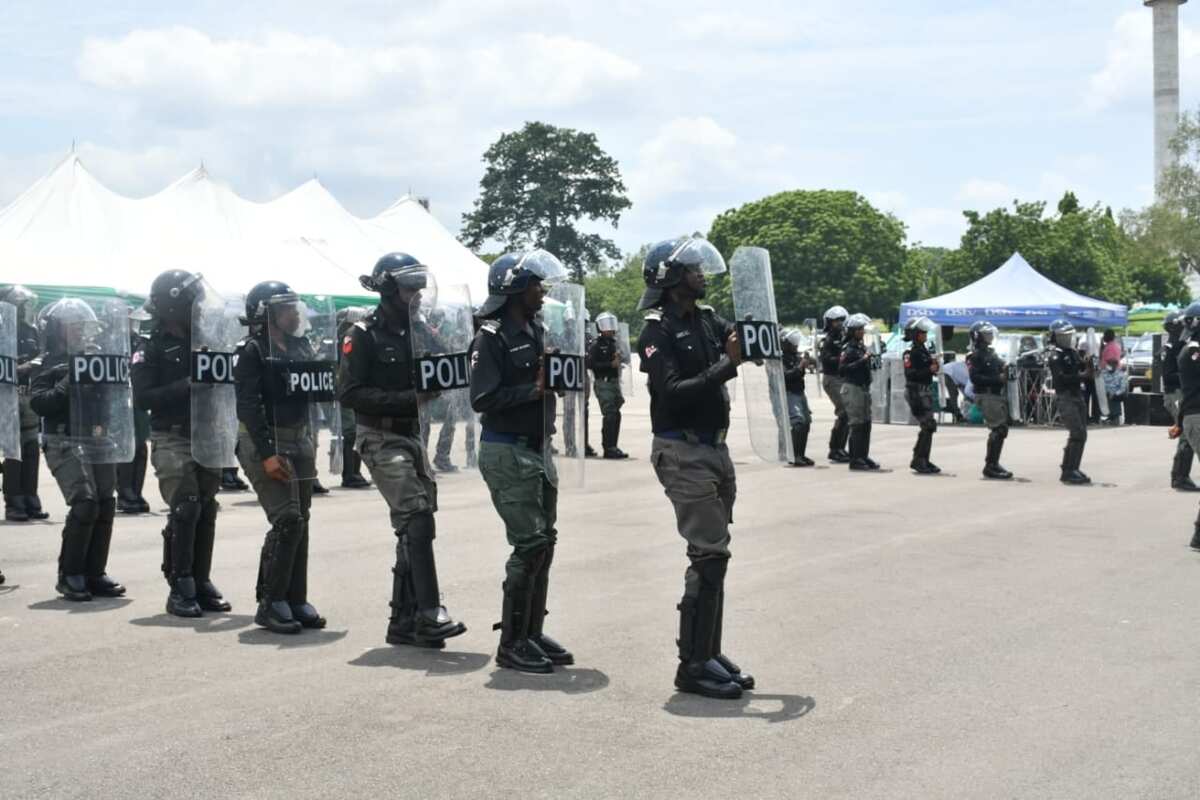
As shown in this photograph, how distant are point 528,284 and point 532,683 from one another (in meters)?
1.93

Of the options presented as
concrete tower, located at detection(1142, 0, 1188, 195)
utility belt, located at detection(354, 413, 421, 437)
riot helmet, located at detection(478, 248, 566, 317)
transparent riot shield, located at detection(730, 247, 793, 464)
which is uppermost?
concrete tower, located at detection(1142, 0, 1188, 195)

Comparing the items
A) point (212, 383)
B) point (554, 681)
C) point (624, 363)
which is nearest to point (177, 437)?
point (212, 383)

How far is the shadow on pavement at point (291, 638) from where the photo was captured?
24.2 feet

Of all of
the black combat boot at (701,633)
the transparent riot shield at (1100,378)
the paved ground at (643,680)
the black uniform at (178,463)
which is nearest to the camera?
the paved ground at (643,680)

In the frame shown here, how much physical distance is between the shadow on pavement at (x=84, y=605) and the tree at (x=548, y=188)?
78156 mm

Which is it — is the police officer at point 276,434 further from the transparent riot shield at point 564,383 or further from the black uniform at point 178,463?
the transparent riot shield at point 564,383

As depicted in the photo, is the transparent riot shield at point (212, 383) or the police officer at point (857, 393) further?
the police officer at point (857, 393)

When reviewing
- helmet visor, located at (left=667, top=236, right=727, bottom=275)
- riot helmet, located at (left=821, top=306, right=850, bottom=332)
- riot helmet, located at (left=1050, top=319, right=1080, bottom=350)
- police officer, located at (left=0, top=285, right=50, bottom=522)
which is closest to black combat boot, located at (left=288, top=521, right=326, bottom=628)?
helmet visor, located at (left=667, top=236, right=727, bottom=275)

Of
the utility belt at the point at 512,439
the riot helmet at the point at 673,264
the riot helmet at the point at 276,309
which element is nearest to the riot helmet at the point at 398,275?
the riot helmet at the point at 276,309

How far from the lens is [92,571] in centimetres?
882

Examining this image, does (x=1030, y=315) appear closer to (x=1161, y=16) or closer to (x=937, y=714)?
(x=937, y=714)

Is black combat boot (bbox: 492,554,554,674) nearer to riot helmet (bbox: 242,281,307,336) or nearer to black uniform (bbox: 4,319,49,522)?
riot helmet (bbox: 242,281,307,336)

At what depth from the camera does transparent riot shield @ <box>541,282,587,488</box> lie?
22.2 ft

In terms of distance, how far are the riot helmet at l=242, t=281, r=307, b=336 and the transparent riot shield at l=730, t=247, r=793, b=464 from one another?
2.56 metres
